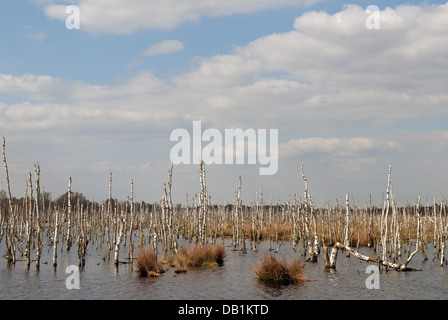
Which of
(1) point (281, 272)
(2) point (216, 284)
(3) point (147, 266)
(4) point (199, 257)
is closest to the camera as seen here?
(2) point (216, 284)

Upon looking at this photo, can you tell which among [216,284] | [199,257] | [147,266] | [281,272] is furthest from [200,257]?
[281,272]

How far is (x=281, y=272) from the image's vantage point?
60.8 feet

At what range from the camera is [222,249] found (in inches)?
985

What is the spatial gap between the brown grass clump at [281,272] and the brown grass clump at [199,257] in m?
4.85

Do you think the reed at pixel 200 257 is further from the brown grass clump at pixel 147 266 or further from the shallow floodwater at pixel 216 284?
the brown grass clump at pixel 147 266

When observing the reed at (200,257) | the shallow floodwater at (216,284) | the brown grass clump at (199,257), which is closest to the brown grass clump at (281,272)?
the shallow floodwater at (216,284)

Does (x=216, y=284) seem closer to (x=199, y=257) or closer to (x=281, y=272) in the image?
(x=281, y=272)

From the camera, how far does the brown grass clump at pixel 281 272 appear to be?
18.3 meters

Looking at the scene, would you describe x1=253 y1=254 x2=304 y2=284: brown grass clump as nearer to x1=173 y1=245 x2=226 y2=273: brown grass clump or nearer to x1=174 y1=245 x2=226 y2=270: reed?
x1=173 y1=245 x2=226 y2=273: brown grass clump

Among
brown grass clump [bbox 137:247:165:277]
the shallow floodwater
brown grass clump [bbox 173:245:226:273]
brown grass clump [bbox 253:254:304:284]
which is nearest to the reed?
brown grass clump [bbox 173:245:226:273]

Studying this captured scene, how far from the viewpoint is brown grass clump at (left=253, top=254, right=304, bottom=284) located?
18.3m

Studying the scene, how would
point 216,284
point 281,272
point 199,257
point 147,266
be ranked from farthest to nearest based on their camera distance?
point 199,257, point 147,266, point 281,272, point 216,284

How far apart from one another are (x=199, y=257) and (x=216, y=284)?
578 centimetres
